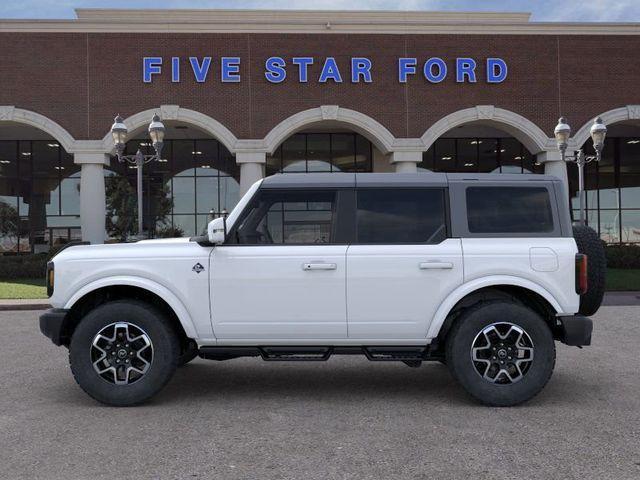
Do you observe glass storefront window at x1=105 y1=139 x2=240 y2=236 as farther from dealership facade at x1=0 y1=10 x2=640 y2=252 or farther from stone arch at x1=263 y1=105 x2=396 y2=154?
stone arch at x1=263 y1=105 x2=396 y2=154

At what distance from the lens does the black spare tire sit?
559cm

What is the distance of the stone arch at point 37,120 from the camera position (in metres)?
22.6

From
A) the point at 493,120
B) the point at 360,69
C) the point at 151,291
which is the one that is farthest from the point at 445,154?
the point at 151,291

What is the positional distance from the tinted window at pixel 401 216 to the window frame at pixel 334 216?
106mm

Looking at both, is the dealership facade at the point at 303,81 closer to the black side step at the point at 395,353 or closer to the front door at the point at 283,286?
the front door at the point at 283,286

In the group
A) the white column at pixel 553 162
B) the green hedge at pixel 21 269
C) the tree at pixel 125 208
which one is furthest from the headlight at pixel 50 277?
the tree at pixel 125 208

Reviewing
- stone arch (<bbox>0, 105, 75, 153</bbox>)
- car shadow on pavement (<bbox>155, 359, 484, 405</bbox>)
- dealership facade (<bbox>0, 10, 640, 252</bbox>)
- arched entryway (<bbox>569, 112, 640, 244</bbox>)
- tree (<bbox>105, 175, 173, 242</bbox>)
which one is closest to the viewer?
car shadow on pavement (<bbox>155, 359, 484, 405</bbox>)

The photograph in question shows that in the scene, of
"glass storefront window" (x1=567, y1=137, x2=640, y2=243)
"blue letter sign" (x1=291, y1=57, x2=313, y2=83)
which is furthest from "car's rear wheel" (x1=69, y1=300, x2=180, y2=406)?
"glass storefront window" (x1=567, y1=137, x2=640, y2=243)

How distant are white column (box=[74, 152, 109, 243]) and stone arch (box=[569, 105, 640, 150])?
18.9 meters

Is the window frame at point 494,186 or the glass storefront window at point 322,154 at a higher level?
the glass storefront window at point 322,154

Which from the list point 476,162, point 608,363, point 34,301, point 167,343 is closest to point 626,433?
point 608,363

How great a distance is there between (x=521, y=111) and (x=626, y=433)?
21185mm

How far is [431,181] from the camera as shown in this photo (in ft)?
18.3

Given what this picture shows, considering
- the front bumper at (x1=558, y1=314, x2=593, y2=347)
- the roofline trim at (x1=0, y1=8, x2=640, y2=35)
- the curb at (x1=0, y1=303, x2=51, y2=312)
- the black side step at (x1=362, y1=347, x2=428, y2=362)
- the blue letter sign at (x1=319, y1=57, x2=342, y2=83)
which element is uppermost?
the roofline trim at (x1=0, y1=8, x2=640, y2=35)
